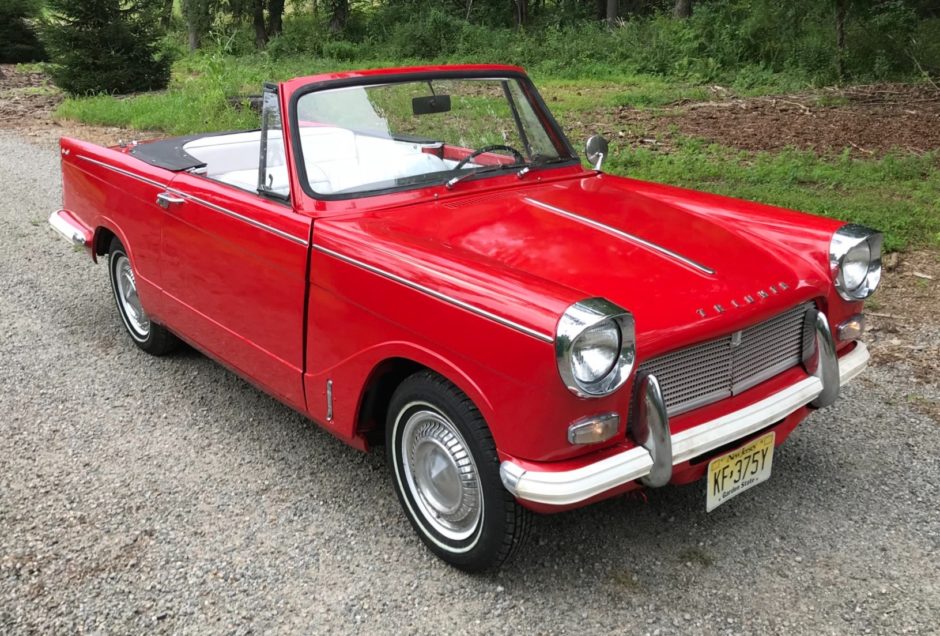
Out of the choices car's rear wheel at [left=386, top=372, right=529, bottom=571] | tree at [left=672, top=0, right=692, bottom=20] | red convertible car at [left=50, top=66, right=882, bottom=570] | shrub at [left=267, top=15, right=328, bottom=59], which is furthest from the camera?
shrub at [left=267, top=15, right=328, bottom=59]

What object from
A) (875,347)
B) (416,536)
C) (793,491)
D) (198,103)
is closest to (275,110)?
(416,536)

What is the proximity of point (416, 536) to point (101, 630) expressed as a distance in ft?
3.32

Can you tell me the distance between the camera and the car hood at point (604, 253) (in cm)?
240

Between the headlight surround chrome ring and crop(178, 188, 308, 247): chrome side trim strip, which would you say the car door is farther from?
the headlight surround chrome ring

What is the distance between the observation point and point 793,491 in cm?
311

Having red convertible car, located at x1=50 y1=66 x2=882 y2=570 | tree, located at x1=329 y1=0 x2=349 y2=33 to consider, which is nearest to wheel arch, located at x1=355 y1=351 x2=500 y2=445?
red convertible car, located at x1=50 y1=66 x2=882 y2=570

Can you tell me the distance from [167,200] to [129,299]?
106cm

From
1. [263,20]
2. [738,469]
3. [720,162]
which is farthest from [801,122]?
[263,20]

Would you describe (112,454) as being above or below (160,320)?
below

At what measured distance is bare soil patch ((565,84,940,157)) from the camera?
844 cm

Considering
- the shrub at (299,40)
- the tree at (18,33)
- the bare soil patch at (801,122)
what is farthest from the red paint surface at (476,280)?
the tree at (18,33)

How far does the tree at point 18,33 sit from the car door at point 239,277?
2056 cm

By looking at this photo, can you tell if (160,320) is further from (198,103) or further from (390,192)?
(198,103)

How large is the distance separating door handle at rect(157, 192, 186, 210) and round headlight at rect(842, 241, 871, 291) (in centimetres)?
264
